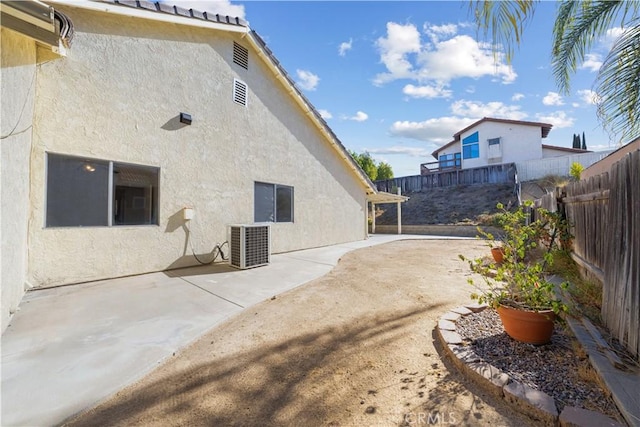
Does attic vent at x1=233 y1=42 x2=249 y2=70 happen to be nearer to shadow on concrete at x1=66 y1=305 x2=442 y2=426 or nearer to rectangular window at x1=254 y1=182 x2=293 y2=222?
rectangular window at x1=254 y1=182 x2=293 y2=222

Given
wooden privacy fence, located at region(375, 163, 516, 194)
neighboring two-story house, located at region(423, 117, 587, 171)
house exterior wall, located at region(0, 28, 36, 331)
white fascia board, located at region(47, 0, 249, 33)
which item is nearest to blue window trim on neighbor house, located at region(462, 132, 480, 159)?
neighboring two-story house, located at region(423, 117, 587, 171)

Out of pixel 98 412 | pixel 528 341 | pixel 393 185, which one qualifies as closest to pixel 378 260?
pixel 528 341

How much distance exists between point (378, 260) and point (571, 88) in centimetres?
495

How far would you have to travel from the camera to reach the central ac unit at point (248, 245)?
5.57 meters

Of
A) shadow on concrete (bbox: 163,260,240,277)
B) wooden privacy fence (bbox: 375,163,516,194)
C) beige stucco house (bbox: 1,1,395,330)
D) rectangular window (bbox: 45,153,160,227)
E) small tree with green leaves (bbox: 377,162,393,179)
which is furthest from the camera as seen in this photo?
small tree with green leaves (bbox: 377,162,393,179)

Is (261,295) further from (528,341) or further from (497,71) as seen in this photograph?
(497,71)

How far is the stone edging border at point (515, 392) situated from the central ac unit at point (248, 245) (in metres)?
4.15

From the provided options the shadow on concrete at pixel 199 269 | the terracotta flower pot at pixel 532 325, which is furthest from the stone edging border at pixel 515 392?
the shadow on concrete at pixel 199 269

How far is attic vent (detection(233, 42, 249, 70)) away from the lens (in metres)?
7.02

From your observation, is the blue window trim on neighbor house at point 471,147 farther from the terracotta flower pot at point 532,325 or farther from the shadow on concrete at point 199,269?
the terracotta flower pot at point 532,325

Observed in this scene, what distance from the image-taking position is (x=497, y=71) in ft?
9.53

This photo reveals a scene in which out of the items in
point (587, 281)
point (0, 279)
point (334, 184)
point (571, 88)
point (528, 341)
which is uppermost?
point (571, 88)

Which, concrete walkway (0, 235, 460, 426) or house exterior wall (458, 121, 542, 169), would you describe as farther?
house exterior wall (458, 121, 542, 169)

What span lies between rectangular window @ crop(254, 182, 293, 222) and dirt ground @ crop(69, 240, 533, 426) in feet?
13.3
